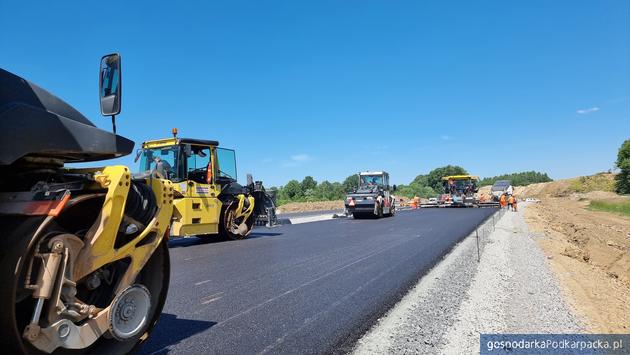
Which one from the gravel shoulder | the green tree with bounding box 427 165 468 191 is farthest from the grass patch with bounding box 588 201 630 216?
the green tree with bounding box 427 165 468 191

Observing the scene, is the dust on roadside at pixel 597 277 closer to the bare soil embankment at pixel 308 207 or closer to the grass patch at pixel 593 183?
the bare soil embankment at pixel 308 207

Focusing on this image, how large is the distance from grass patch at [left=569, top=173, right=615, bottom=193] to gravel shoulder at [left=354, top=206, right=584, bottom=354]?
70379 millimetres

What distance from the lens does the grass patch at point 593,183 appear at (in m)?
67.3

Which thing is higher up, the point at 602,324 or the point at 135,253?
the point at 135,253

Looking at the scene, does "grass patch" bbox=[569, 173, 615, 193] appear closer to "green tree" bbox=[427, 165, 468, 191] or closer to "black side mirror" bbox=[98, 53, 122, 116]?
"green tree" bbox=[427, 165, 468, 191]

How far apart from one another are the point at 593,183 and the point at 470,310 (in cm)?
7835

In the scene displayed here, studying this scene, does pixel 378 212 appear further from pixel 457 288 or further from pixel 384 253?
pixel 457 288

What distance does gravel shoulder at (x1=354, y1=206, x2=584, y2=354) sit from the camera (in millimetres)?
3824

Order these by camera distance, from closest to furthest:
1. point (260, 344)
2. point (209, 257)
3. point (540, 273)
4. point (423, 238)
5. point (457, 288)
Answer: point (260, 344), point (457, 288), point (540, 273), point (209, 257), point (423, 238)

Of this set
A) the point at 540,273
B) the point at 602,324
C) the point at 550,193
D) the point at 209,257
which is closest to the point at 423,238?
the point at 540,273

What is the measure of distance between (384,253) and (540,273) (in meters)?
3.01

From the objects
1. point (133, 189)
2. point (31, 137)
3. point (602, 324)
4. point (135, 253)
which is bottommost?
point (602, 324)

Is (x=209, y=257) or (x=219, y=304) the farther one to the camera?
(x=209, y=257)

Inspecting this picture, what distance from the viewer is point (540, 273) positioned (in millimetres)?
6801
